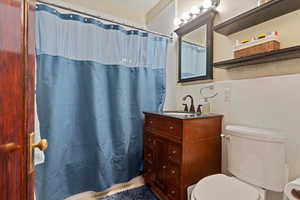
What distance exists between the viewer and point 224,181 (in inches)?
46.1

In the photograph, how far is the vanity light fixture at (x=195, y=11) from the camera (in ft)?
5.55

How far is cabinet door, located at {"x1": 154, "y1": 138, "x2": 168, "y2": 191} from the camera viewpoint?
1.56 meters

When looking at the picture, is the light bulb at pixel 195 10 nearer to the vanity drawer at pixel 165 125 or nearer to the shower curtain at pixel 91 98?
the shower curtain at pixel 91 98

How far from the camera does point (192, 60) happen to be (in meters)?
2.00

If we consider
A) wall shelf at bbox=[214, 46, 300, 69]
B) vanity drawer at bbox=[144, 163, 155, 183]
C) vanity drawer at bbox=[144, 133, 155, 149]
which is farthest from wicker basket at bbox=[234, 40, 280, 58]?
vanity drawer at bbox=[144, 163, 155, 183]

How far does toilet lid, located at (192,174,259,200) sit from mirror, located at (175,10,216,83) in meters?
1.00

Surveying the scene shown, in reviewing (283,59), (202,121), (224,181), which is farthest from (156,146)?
(283,59)

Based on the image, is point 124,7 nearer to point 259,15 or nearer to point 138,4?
point 138,4

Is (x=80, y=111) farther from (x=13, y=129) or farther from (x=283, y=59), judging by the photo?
(x=283, y=59)

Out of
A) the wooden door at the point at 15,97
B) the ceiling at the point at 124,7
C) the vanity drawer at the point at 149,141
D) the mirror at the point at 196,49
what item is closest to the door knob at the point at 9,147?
the wooden door at the point at 15,97

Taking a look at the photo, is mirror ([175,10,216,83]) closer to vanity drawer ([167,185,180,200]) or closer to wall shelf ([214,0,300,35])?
wall shelf ([214,0,300,35])

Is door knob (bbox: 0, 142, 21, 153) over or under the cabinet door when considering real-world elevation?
over

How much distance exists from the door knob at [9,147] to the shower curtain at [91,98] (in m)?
1.12

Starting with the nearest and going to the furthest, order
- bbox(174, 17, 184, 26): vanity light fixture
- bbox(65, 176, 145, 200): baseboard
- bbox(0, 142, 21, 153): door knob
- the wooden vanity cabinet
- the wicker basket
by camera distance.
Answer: bbox(0, 142, 21, 153): door knob, the wicker basket, the wooden vanity cabinet, bbox(65, 176, 145, 200): baseboard, bbox(174, 17, 184, 26): vanity light fixture
